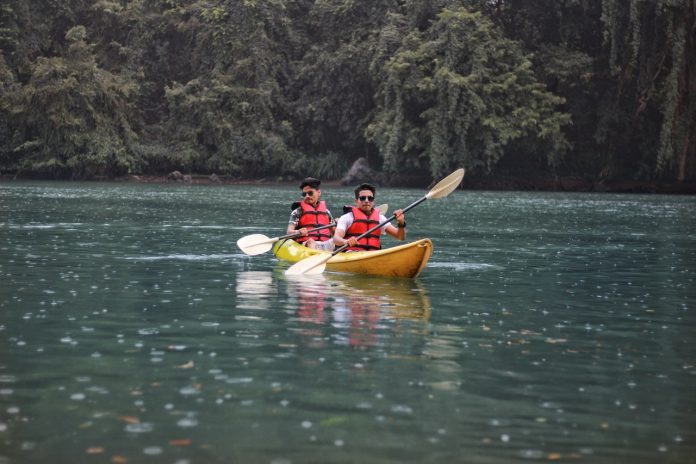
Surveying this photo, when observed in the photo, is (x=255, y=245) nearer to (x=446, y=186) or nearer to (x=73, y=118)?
(x=446, y=186)

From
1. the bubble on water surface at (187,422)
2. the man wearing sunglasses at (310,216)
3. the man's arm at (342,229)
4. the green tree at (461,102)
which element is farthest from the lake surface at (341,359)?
the green tree at (461,102)

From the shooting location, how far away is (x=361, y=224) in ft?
50.7

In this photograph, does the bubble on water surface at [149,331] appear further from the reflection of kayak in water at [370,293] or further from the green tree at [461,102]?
the green tree at [461,102]

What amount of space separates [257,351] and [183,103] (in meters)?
47.1

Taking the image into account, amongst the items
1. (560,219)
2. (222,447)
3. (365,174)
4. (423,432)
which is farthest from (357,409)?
(365,174)

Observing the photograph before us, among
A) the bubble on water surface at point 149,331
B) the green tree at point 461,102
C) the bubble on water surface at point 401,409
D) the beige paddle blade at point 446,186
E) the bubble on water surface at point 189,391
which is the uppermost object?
the green tree at point 461,102

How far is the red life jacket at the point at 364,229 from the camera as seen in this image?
1538cm

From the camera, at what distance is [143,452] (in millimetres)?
5875

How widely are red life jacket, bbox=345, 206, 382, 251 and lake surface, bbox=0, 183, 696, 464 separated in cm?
91

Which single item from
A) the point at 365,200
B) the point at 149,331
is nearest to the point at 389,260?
the point at 365,200

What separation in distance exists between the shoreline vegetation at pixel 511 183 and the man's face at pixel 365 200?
34697 millimetres

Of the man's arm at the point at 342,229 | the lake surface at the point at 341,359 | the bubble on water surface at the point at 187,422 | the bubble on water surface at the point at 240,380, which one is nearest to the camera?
the lake surface at the point at 341,359

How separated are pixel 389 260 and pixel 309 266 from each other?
102cm

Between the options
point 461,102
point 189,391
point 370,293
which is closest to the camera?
point 189,391
